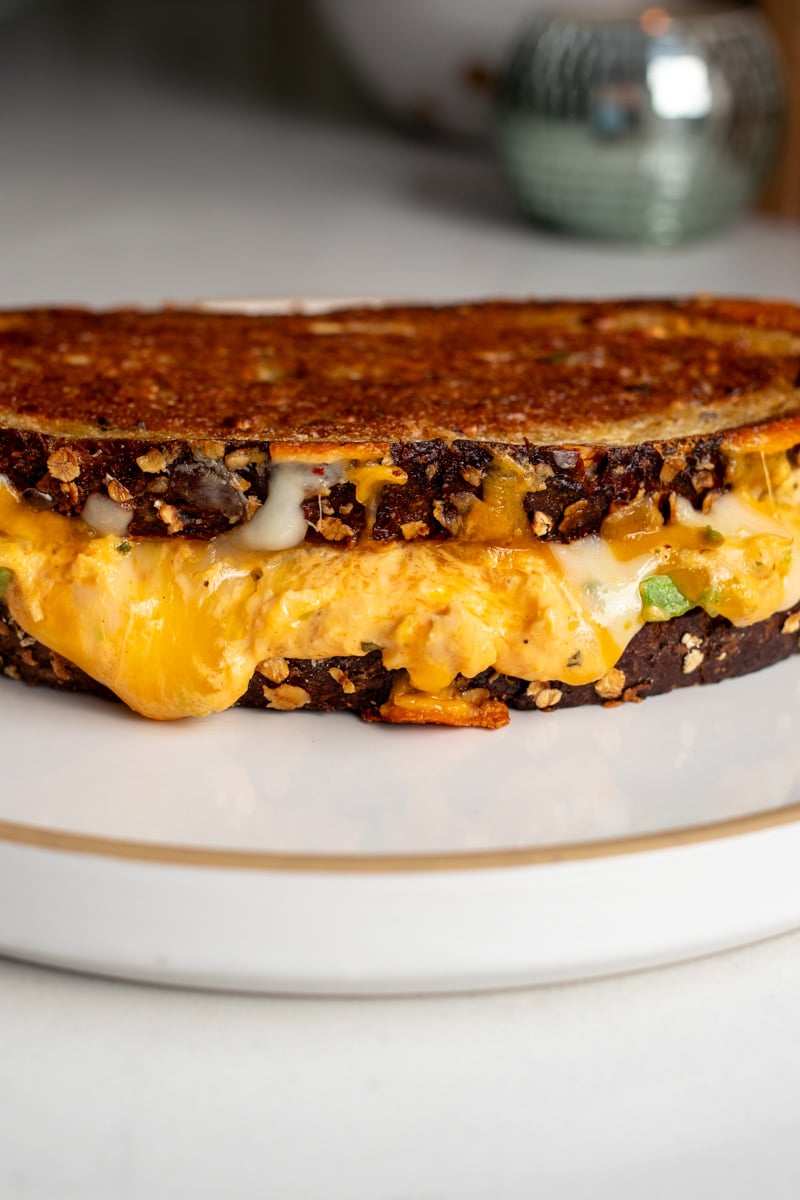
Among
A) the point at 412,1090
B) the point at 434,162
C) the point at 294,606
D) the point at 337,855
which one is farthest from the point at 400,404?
the point at 434,162

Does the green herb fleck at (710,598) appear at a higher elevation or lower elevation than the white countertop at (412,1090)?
higher

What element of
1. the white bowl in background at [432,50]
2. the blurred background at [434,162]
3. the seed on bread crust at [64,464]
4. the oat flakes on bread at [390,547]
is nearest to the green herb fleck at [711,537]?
the oat flakes on bread at [390,547]

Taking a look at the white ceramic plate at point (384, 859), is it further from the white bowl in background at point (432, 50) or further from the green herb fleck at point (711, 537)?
the white bowl in background at point (432, 50)

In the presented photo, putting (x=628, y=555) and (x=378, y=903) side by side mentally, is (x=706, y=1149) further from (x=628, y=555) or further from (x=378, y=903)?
(x=628, y=555)

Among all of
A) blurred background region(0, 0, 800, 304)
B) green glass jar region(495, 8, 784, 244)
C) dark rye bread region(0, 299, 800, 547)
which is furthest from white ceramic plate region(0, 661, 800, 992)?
green glass jar region(495, 8, 784, 244)

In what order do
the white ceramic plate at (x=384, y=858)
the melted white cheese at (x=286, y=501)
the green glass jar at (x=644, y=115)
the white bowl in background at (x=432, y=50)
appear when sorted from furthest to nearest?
1. the white bowl in background at (x=432, y=50)
2. the green glass jar at (x=644, y=115)
3. the melted white cheese at (x=286, y=501)
4. the white ceramic plate at (x=384, y=858)

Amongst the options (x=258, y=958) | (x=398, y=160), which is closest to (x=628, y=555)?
(x=258, y=958)

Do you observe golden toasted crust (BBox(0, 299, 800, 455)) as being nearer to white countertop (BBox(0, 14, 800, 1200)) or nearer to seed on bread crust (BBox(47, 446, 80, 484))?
seed on bread crust (BBox(47, 446, 80, 484))
